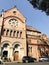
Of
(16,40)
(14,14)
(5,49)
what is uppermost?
(14,14)

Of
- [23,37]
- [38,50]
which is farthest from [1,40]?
[38,50]

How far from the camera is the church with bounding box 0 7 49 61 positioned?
51.6 metres

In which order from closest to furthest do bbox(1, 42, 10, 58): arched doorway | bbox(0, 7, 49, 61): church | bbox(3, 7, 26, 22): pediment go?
bbox(1, 42, 10, 58): arched doorway
bbox(0, 7, 49, 61): church
bbox(3, 7, 26, 22): pediment

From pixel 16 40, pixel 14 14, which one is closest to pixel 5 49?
pixel 16 40

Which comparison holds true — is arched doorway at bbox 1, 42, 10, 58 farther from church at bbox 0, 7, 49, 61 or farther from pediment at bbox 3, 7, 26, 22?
pediment at bbox 3, 7, 26, 22

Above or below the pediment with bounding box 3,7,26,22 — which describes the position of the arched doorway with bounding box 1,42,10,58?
below

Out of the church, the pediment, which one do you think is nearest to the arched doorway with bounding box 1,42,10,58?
the church

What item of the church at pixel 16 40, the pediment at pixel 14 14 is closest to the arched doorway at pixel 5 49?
the church at pixel 16 40

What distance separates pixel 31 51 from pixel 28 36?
194 inches

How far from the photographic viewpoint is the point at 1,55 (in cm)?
4966

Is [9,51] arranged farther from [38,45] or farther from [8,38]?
[38,45]

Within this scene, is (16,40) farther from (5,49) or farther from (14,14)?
(14,14)

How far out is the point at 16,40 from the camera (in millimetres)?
52844

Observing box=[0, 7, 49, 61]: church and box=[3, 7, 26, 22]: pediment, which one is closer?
box=[0, 7, 49, 61]: church
